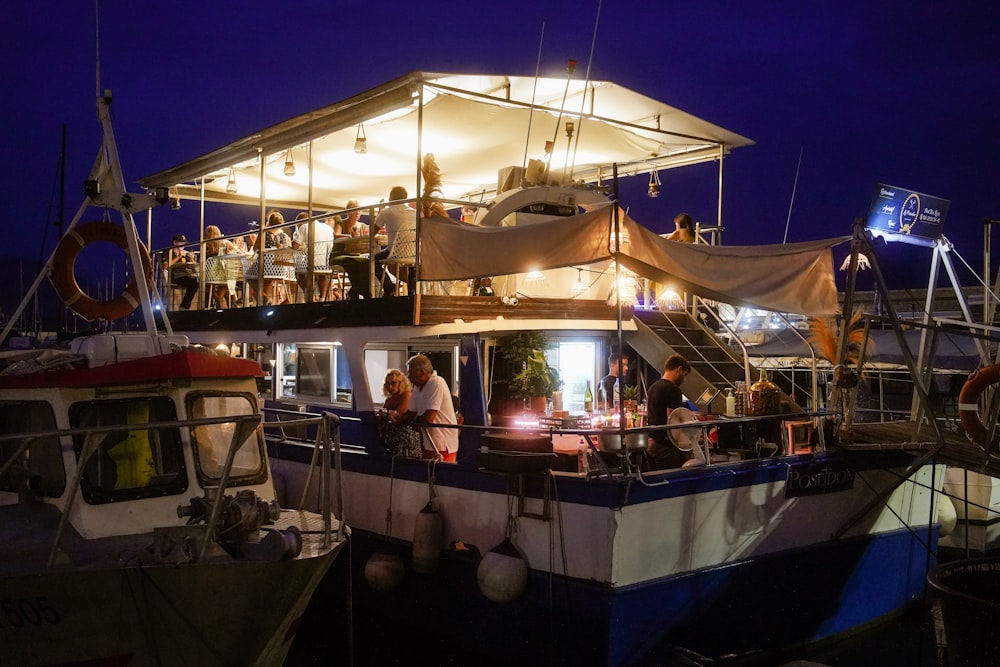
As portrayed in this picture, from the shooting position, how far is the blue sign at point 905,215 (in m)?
10.0

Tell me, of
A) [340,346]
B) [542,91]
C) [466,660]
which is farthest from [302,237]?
[466,660]

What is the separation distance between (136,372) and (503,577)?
3629 millimetres

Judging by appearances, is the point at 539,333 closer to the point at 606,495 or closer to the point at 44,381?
the point at 606,495

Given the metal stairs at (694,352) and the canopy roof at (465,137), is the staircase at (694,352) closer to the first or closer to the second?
the metal stairs at (694,352)

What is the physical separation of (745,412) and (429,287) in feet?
14.2

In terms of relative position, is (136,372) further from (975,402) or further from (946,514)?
(946,514)

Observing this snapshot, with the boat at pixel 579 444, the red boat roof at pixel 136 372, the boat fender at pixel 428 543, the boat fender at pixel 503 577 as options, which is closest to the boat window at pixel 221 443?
the red boat roof at pixel 136 372

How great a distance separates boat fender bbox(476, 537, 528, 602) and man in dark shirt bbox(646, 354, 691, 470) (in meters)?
1.94

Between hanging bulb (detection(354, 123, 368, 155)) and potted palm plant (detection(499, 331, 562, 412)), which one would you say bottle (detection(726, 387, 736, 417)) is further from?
hanging bulb (detection(354, 123, 368, 155))

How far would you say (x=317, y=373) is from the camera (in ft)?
38.1

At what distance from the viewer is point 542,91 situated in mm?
10977

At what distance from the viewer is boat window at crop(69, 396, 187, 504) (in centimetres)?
636

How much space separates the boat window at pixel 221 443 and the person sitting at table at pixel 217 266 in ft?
23.4

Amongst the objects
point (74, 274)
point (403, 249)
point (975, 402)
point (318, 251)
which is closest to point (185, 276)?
point (318, 251)
